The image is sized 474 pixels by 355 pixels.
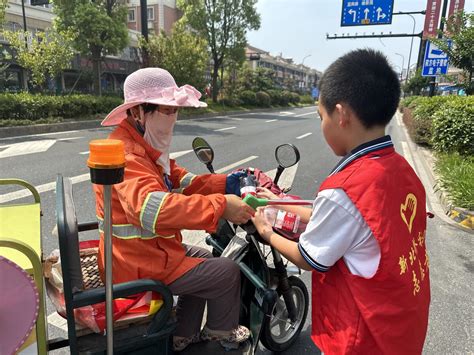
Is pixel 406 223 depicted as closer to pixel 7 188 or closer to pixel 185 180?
pixel 185 180

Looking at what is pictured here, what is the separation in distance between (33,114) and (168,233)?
1235cm

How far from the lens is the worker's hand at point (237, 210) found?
1.65 m

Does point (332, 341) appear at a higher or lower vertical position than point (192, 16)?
lower

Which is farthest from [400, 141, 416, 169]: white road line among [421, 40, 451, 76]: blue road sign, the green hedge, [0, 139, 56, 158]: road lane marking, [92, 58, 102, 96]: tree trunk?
[92, 58, 102, 96]: tree trunk

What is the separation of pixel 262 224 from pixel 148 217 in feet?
1.67

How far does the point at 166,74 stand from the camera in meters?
1.80

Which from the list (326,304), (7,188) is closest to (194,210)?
(326,304)

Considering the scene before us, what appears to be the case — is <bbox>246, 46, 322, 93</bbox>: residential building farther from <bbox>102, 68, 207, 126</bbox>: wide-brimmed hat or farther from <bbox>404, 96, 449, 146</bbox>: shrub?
<bbox>102, 68, 207, 126</bbox>: wide-brimmed hat

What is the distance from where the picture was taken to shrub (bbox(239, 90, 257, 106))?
1236 inches

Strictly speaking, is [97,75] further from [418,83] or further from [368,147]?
[418,83]

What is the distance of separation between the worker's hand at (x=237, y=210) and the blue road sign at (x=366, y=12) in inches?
789

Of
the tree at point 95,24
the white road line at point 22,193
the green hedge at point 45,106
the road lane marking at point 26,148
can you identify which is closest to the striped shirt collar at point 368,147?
the white road line at point 22,193

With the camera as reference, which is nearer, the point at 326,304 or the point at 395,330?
the point at 395,330

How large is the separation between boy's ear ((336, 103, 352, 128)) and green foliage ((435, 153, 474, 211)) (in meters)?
4.58
